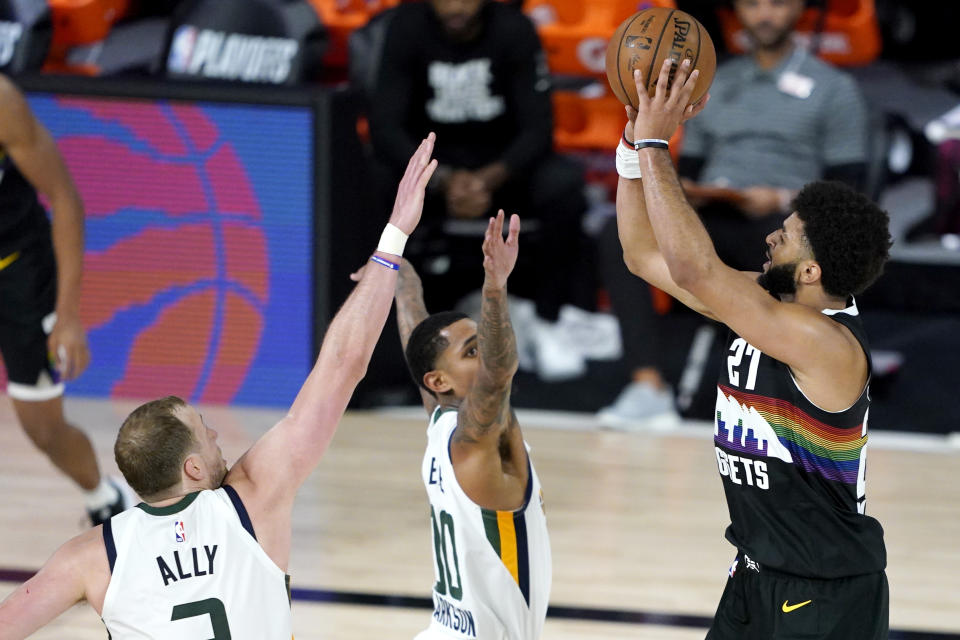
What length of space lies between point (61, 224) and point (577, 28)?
4990 millimetres

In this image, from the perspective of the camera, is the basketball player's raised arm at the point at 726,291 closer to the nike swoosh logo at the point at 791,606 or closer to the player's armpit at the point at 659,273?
the player's armpit at the point at 659,273

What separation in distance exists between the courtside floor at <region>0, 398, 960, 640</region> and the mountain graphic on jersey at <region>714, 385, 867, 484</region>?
1.59 meters

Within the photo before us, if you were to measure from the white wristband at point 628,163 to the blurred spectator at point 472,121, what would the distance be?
368 cm

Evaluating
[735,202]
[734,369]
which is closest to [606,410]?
[735,202]

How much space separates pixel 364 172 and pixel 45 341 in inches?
91.7

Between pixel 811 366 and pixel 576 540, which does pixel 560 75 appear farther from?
pixel 811 366

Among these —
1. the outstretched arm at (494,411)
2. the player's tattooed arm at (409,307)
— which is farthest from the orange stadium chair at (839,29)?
the outstretched arm at (494,411)

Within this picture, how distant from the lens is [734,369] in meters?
3.23

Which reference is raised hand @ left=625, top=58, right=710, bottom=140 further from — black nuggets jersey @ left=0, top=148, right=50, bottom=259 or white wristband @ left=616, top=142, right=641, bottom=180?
black nuggets jersey @ left=0, top=148, right=50, bottom=259

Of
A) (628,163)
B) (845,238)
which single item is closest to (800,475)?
(845,238)

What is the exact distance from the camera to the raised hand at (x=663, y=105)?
9.89 ft

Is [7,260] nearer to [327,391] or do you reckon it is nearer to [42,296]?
[42,296]

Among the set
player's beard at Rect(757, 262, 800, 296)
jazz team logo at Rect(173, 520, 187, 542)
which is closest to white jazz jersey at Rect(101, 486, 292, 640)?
jazz team logo at Rect(173, 520, 187, 542)

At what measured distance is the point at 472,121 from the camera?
7.25 meters
